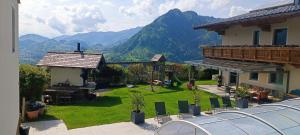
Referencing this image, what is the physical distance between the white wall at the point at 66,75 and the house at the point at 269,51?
405 inches

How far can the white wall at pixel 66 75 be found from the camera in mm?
21625

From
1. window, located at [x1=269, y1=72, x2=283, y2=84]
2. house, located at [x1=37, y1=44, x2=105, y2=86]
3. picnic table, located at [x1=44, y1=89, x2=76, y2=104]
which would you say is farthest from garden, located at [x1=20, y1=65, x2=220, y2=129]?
window, located at [x1=269, y1=72, x2=283, y2=84]

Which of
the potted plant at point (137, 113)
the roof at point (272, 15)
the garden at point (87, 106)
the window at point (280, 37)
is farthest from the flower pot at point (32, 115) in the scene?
the window at point (280, 37)

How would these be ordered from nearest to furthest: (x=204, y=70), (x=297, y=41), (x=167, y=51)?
(x=297, y=41) < (x=204, y=70) < (x=167, y=51)

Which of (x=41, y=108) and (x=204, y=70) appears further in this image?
(x=204, y=70)

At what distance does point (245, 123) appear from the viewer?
8055 millimetres

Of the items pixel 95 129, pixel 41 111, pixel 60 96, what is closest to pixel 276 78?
pixel 95 129

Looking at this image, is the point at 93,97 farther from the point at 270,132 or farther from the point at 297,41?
the point at 270,132

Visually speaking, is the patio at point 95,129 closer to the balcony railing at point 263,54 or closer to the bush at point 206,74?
the balcony railing at point 263,54

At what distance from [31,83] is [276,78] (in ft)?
54.8

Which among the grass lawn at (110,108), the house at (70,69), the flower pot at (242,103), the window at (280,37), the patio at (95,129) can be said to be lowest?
the patio at (95,129)

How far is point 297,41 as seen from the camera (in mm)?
21375

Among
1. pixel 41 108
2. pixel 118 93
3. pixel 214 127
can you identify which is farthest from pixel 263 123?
pixel 118 93

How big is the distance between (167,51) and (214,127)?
328 ft
